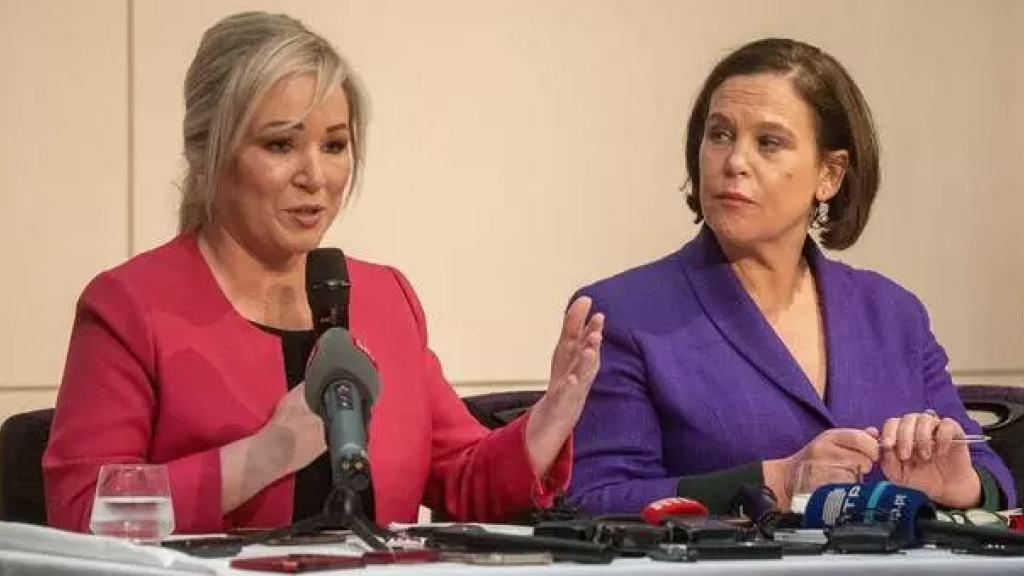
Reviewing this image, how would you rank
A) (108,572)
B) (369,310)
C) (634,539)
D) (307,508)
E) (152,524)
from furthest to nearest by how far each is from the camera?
(369,310)
(307,508)
(152,524)
(634,539)
(108,572)

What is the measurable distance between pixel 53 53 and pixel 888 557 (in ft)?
8.26

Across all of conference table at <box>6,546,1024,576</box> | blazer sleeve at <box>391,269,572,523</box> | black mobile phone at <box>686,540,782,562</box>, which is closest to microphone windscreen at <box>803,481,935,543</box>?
conference table at <box>6,546,1024,576</box>

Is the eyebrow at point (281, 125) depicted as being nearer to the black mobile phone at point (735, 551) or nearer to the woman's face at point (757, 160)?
the woman's face at point (757, 160)

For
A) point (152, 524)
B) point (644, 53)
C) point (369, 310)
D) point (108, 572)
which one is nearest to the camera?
point (108, 572)

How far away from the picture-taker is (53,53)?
12.9 feet

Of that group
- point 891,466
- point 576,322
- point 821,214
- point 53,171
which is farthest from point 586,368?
point 53,171

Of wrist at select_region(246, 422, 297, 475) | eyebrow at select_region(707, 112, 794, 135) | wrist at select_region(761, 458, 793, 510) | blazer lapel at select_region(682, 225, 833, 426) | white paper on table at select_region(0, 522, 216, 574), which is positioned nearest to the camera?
white paper on table at select_region(0, 522, 216, 574)

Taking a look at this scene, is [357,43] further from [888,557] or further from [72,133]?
[888,557]

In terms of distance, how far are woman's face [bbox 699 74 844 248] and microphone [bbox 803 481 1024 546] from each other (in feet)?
3.13

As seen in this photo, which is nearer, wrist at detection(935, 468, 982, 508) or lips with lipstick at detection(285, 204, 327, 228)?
lips with lipstick at detection(285, 204, 327, 228)

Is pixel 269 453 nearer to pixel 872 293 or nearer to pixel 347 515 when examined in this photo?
pixel 347 515

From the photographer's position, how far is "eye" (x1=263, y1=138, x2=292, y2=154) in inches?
107

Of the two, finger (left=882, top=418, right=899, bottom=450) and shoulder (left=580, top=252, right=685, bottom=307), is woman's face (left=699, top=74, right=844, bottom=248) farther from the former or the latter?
finger (left=882, top=418, right=899, bottom=450)

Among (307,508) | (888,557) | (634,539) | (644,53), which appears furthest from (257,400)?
(644,53)
